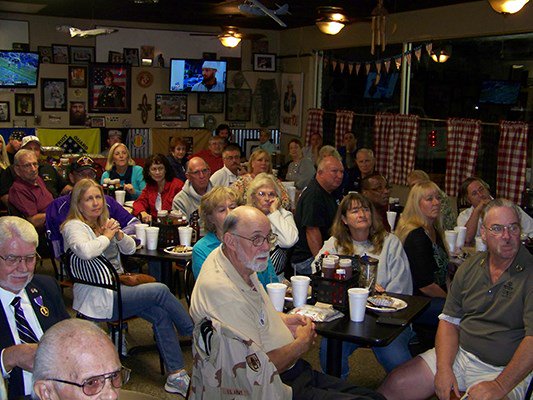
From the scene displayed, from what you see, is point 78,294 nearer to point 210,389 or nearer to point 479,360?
point 210,389

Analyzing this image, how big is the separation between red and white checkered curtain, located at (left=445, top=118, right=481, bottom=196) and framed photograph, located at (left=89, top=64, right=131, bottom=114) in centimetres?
609

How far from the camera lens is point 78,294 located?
14.9 ft

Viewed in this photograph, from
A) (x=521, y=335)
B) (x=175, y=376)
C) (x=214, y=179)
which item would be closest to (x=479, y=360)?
(x=521, y=335)

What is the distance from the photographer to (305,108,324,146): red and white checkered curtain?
12242 mm

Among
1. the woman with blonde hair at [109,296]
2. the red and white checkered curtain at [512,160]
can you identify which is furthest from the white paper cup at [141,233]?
the red and white checkered curtain at [512,160]

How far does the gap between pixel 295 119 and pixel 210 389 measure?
10680mm

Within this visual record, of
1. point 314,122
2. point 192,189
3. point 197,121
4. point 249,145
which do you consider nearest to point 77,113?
point 197,121

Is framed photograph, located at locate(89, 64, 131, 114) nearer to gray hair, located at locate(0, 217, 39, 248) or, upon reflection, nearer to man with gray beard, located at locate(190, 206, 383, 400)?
gray hair, located at locate(0, 217, 39, 248)

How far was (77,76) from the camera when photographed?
12.4 meters

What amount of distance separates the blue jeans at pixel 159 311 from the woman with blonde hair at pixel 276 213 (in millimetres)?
807

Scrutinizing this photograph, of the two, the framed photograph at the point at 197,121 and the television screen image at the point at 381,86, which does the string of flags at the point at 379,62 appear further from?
the framed photograph at the point at 197,121

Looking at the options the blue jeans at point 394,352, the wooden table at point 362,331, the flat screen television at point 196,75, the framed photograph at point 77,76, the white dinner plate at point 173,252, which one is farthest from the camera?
the flat screen television at point 196,75

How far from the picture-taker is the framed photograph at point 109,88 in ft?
40.5

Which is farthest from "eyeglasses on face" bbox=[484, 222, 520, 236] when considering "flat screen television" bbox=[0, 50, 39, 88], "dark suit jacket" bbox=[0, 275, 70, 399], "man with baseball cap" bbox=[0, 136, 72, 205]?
"flat screen television" bbox=[0, 50, 39, 88]
